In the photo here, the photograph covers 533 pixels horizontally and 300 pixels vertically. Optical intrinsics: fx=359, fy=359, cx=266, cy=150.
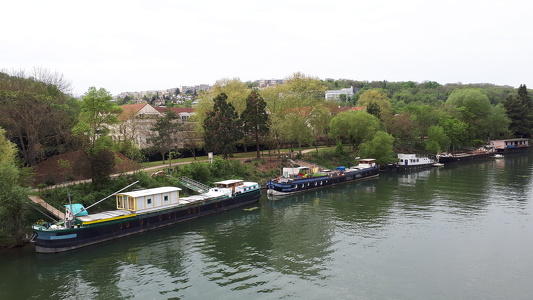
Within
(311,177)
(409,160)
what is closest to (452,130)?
(409,160)

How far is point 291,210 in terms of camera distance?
5022 cm

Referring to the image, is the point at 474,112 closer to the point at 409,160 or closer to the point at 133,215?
the point at 409,160

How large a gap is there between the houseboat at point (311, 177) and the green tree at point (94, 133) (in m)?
25.8

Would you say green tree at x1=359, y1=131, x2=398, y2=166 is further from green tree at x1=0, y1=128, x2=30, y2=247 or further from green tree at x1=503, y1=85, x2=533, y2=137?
green tree at x1=503, y1=85, x2=533, y2=137

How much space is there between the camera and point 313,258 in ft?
105

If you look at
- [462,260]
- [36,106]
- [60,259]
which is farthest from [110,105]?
[462,260]

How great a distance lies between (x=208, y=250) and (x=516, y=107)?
129550 millimetres

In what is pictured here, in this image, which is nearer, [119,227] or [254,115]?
[119,227]

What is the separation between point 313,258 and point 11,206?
1118 inches

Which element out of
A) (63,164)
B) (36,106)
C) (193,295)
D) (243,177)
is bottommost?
(193,295)

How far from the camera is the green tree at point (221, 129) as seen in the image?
2598 inches

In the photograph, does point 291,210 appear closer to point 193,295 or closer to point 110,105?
point 193,295

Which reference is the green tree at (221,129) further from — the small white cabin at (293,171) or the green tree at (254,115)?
the small white cabin at (293,171)

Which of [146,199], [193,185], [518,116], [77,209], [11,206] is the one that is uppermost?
Result: [518,116]
